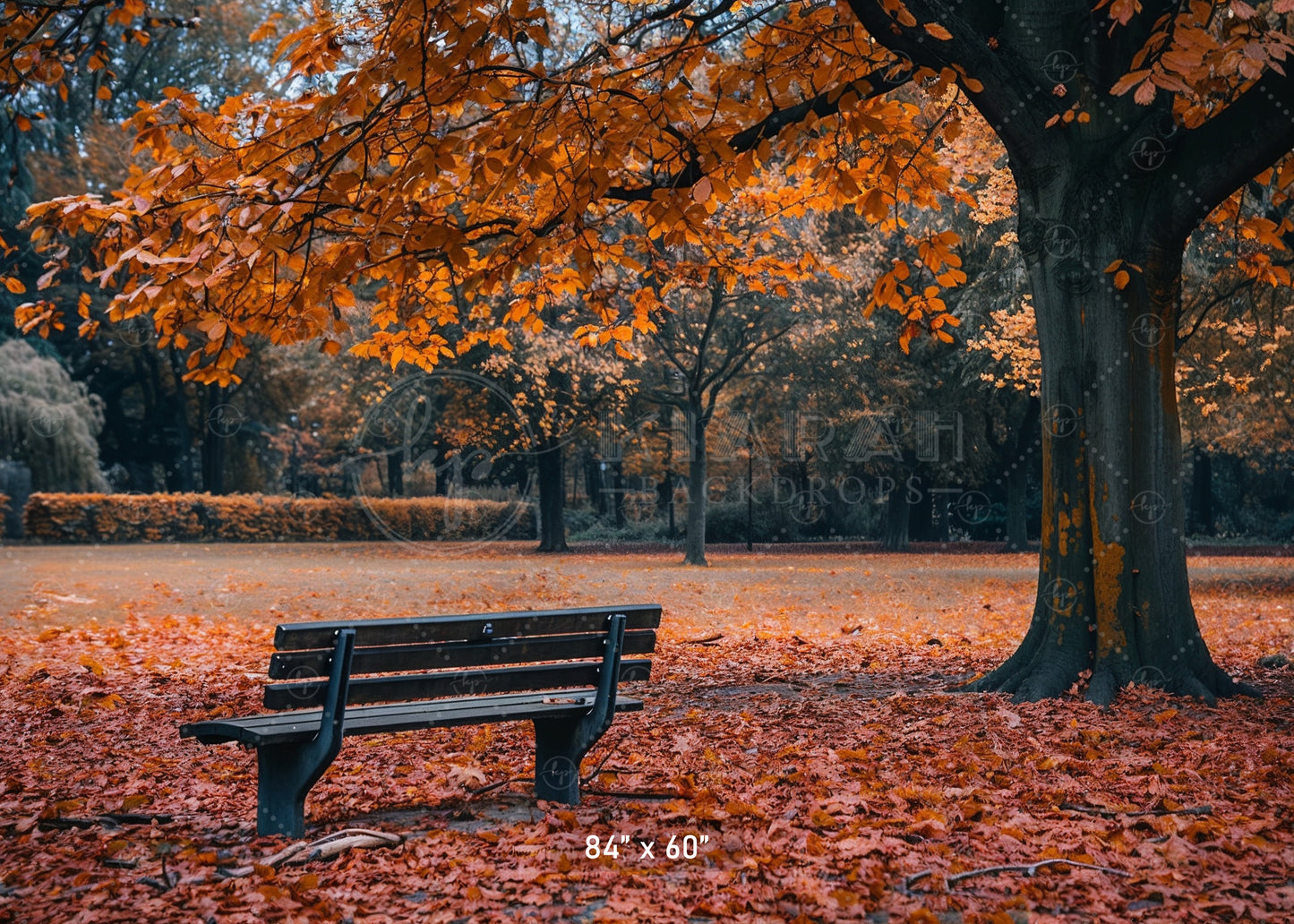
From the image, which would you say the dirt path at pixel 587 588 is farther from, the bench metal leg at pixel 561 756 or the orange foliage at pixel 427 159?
the bench metal leg at pixel 561 756

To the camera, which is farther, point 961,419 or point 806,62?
point 961,419

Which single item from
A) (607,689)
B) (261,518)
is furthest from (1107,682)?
(261,518)

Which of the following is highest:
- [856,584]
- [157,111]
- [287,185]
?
[157,111]

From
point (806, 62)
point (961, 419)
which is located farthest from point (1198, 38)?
point (961, 419)

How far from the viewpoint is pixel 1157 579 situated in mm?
6703

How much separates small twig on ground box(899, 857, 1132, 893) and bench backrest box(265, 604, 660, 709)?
5.17 feet

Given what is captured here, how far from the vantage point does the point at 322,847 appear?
397 cm

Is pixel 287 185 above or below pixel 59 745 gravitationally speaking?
above

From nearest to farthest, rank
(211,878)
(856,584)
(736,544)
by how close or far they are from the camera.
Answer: (211,878)
(856,584)
(736,544)

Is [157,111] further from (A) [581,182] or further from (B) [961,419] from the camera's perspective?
(B) [961,419]

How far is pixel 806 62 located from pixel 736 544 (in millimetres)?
29360

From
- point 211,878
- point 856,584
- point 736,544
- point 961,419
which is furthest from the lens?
point 736,544

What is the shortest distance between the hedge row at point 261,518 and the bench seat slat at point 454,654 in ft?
92.0

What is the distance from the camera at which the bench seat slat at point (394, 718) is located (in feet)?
13.0
